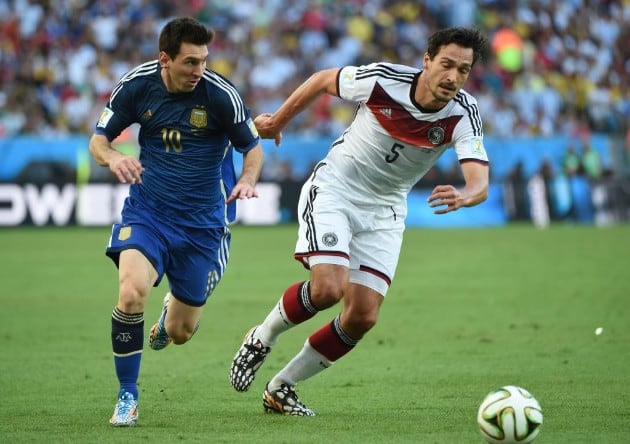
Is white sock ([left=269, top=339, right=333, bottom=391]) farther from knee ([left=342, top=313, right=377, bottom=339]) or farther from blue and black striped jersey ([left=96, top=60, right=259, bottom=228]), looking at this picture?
blue and black striped jersey ([left=96, top=60, right=259, bottom=228])

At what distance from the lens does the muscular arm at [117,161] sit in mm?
6984

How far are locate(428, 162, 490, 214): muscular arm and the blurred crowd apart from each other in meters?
19.4

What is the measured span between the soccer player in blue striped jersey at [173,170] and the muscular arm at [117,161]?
1cm

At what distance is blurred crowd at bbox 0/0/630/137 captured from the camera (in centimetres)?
2667

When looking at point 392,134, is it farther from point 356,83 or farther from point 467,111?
point 467,111

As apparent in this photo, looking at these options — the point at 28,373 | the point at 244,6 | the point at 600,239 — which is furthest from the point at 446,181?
the point at 28,373

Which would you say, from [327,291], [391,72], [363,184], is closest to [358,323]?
[327,291]

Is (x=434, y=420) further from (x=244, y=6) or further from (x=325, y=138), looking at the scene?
(x=244, y=6)

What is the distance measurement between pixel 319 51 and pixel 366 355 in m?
19.0

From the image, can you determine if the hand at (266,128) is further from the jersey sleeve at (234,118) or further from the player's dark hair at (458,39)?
the player's dark hair at (458,39)

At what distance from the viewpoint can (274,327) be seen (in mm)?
7867

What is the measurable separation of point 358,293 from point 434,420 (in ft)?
3.31

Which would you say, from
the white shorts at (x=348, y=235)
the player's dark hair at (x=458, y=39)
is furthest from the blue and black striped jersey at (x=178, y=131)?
the player's dark hair at (x=458, y=39)

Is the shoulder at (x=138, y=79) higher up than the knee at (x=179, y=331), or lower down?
higher up
